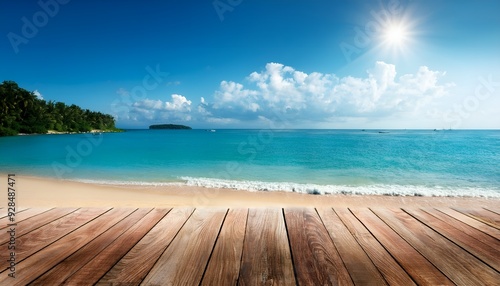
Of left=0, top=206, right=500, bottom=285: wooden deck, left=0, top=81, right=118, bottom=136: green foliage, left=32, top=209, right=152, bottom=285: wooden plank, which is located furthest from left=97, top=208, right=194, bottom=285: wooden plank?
left=0, top=81, right=118, bottom=136: green foliage

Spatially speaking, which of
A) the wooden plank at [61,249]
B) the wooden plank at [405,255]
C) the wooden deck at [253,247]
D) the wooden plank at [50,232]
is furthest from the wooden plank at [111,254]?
the wooden plank at [405,255]

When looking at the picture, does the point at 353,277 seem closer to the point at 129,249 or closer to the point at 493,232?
the point at 129,249

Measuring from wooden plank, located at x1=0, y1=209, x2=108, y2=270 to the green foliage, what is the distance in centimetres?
8015

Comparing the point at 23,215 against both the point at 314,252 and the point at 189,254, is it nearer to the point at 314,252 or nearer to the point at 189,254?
the point at 189,254

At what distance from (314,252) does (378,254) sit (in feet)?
1.58

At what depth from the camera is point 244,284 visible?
4.94 feet

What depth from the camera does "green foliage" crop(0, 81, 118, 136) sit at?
6166 cm

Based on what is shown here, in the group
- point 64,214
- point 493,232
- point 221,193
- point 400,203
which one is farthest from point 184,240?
point 400,203

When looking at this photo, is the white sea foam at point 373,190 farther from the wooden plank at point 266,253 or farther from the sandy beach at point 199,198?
the wooden plank at point 266,253

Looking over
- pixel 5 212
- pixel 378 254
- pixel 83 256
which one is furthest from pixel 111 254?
pixel 5 212

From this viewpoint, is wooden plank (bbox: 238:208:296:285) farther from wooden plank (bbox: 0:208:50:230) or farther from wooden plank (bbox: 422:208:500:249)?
wooden plank (bbox: 0:208:50:230)

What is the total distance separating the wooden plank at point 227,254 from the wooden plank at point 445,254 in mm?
1408

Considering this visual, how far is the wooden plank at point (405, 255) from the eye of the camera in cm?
159

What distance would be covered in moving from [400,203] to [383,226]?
738 centimetres
